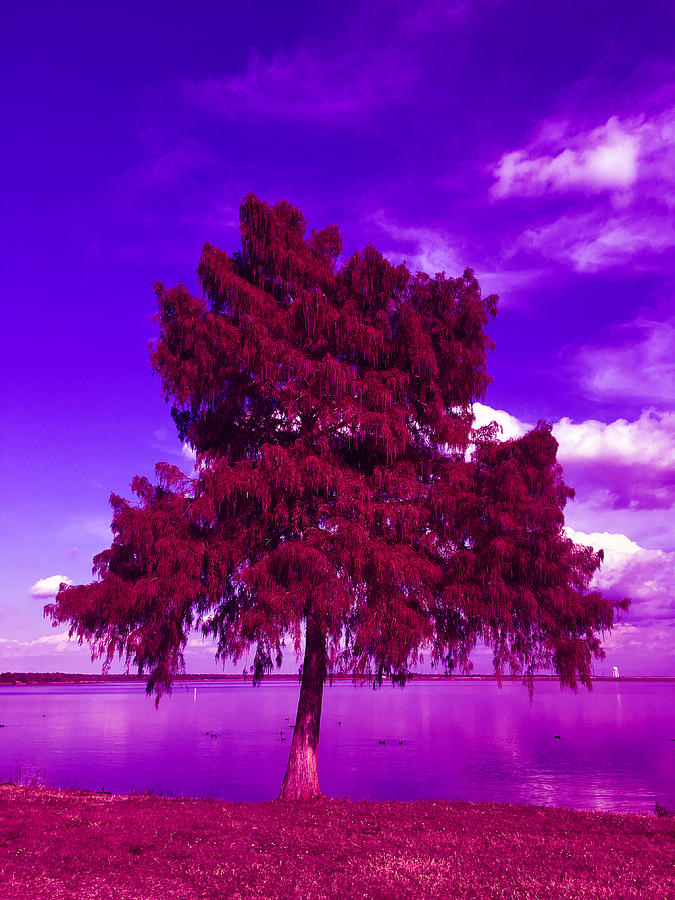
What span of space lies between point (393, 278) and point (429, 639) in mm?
8899

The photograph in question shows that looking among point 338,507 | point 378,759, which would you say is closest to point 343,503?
point 338,507

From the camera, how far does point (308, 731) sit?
16.4 metres

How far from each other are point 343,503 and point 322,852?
680 cm

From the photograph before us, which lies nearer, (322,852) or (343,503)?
(322,852)

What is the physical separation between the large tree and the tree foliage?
1.9 inches

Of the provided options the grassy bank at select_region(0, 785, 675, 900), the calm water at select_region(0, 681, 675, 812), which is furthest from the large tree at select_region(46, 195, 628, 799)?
the calm water at select_region(0, 681, 675, 812)

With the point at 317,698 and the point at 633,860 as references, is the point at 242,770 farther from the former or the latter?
the point at 633,860

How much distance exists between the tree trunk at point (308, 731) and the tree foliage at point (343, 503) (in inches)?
43.0

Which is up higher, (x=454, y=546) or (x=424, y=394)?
(x=424, y=394)

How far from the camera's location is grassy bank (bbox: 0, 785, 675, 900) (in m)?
8.45

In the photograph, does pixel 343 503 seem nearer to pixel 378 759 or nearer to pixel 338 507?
pixel 338 507

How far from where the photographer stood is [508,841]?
11.1 m

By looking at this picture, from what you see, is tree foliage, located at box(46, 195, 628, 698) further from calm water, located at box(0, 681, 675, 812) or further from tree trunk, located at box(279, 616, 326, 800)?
calm water, located at box(0, 681, 675, 812)

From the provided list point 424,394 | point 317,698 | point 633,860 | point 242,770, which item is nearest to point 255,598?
point 317,698
